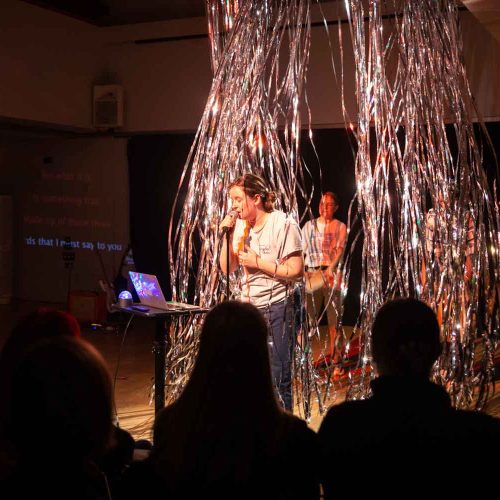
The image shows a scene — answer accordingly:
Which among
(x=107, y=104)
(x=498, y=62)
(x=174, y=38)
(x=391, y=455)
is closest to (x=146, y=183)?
(x=107, y=104)

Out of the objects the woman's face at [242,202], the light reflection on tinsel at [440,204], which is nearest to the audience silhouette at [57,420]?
the woman's face at [242,202]

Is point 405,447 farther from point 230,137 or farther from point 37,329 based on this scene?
point 230,137

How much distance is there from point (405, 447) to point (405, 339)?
27 cm

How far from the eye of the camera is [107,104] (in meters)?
7.96

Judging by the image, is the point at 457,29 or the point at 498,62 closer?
the point at 457,29

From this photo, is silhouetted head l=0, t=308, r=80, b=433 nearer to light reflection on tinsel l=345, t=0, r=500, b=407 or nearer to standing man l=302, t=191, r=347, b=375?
light reflection on tinsel l=345, t=0, r=500, b=407

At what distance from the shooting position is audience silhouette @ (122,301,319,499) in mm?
1494

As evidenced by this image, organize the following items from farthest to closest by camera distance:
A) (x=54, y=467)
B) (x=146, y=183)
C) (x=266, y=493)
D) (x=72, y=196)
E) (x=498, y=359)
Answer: (x=72, y=196)
(x=146, y=183)
(x=498, y=359)
(x=266, y=493)
(x=54, y=467)

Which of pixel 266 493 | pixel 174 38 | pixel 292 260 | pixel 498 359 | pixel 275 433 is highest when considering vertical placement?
pixel 174 38

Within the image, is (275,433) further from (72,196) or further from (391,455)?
(72,196)

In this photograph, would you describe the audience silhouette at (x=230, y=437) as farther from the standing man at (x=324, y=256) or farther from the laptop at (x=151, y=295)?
the standing man at (x=324, y=256)

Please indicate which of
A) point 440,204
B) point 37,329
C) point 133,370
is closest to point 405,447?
point 37,329

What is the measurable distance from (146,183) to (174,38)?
4.91 ft

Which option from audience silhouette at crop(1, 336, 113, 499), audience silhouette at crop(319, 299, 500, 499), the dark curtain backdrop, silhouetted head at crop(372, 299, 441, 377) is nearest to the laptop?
silhouetted head at crop(372, 299, 441, 377)
